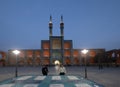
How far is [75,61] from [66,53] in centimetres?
588


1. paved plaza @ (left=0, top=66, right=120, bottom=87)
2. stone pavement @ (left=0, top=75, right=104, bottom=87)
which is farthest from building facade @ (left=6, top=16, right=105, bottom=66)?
stone pavement @ (left=0, top=75, right=104, bottom=87)

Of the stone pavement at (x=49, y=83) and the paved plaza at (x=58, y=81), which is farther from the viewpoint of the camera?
the paved plaza at (x=58, y=81)

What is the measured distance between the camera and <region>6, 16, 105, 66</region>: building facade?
102 m

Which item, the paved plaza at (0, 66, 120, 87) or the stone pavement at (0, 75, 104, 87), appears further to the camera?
the paved plaza at (0, 66, 120, 87)

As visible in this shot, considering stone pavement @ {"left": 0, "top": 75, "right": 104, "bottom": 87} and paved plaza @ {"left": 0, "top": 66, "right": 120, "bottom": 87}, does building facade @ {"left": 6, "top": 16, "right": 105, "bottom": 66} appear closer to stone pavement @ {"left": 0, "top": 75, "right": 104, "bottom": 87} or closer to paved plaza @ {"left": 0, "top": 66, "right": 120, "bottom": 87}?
paved plaza @ {"left": 0, "top": 66, "right": 120, "bottom": 87}

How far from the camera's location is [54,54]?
101750 millimetres

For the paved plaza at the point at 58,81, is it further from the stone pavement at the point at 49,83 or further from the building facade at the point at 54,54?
the building facade at the point at 54,54

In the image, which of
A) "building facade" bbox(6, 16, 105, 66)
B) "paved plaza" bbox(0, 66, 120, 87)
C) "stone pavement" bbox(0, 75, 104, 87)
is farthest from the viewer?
"building facade" bbox(6, 16, 105, 66)

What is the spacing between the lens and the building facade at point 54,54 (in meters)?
102

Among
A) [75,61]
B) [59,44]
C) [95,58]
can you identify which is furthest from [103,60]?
[59,44]

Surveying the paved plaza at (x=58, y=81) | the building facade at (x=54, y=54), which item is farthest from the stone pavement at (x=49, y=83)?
the building facade at (x=54, y=54)

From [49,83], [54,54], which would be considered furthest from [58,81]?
[54,54]

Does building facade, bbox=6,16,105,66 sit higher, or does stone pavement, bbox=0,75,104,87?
building facade, bbox=6,16,105,66

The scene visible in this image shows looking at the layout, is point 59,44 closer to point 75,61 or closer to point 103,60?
point 75,61
